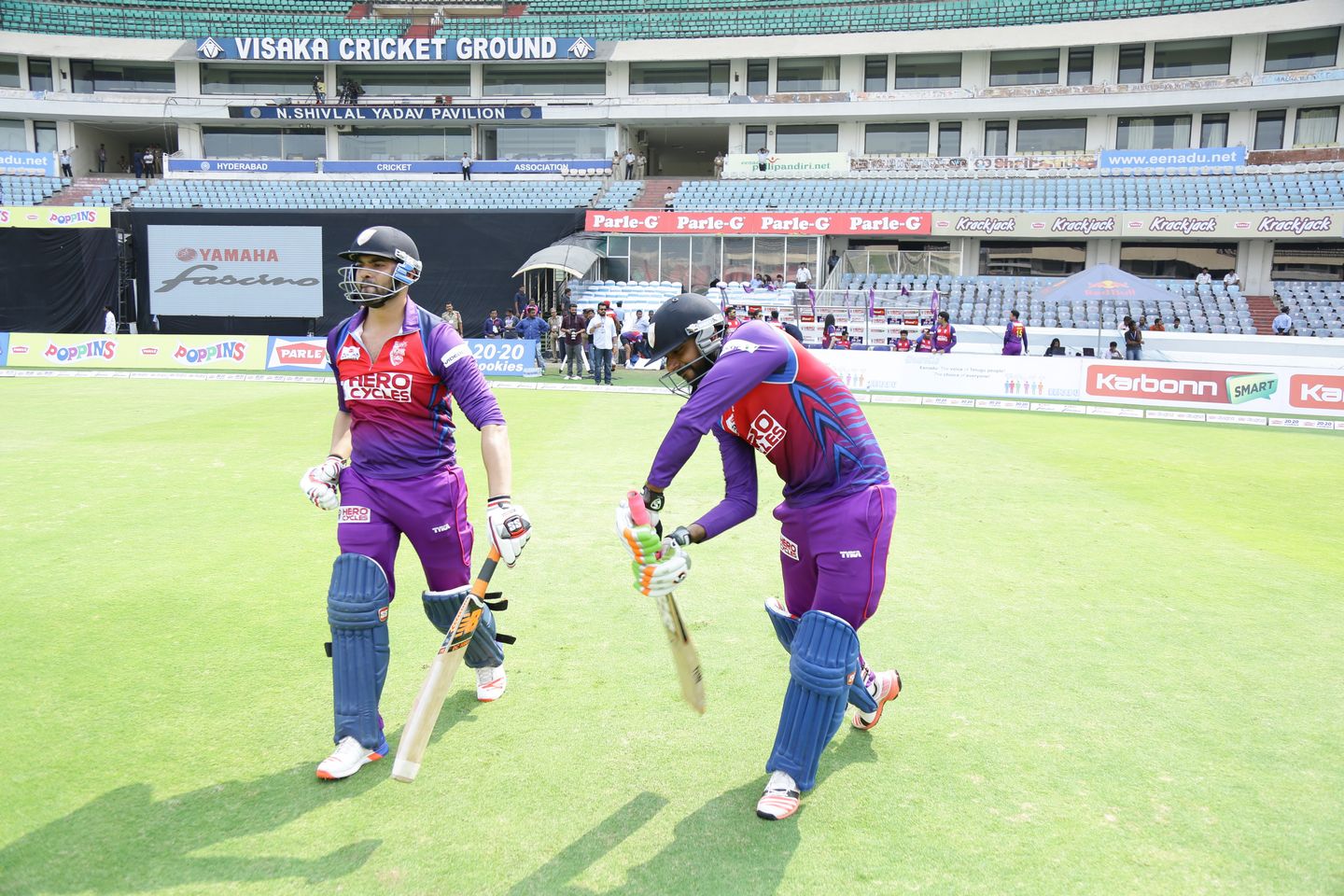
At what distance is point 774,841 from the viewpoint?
3.55 m

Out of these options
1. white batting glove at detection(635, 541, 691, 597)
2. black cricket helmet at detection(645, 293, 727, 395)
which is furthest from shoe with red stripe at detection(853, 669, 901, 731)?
black cricket helmet at detection(645, 293, 727, 395)

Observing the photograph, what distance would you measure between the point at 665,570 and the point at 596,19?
151 ft

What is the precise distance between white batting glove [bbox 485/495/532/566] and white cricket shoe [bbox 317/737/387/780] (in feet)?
3.44

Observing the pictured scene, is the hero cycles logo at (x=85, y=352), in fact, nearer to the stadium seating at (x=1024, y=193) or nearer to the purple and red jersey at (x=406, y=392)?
the stadium seating at (x=1024, y=193)

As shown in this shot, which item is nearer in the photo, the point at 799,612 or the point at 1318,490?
the point at 799,612

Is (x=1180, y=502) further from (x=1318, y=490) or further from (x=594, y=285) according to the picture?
(x=594, y=285)

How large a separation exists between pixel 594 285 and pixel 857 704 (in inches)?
1195

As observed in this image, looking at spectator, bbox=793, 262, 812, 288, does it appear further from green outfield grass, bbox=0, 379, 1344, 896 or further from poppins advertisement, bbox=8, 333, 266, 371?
green outfield grass, bbox=0, 379, 1344, 896

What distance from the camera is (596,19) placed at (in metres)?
44.7

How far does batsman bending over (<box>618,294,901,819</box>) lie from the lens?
369cm

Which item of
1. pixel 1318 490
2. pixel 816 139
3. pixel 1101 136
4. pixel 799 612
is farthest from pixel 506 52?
pixel 799 612

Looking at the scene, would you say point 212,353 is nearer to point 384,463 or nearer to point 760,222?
point 760,222

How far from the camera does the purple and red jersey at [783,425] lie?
3705mm

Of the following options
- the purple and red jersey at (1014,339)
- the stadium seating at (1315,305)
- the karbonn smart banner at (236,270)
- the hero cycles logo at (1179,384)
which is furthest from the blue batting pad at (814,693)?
the karbonn smart banner at (236,270)
